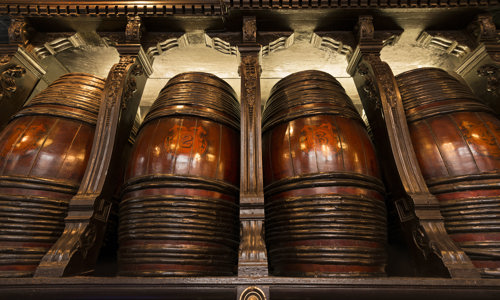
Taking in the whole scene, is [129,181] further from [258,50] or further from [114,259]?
[258,50]

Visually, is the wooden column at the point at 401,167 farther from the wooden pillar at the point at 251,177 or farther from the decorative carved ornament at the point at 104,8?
the decorative carved ornament at the point at 104,8

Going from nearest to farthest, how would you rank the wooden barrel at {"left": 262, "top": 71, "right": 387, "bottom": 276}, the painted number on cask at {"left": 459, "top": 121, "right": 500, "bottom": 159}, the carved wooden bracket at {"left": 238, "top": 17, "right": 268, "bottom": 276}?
the carved wooden bracket at {"left": 238, "top": 17, "right": 268, "bottom": 276}, the wooden barrel at {"left": 262, "top": 71, "right": 387, "bottom": 276}, the painted number on cask at {"left": 459, "top": 121, "right": 500, "bottom": 159}

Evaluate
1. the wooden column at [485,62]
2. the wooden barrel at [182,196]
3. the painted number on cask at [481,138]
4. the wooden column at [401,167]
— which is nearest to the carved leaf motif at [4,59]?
the wooden barrel at [182,196]

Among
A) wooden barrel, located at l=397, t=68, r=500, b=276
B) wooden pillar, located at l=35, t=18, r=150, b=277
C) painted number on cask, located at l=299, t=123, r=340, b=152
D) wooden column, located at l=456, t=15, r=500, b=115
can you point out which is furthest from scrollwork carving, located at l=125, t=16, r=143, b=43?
wooden column, located at l=456, t=15, r=500, b=115

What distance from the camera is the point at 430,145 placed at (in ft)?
6.27

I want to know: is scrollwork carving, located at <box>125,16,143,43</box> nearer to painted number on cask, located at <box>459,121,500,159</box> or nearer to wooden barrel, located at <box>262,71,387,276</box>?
wooden barrel, located at <box>262,71,387,276</box>

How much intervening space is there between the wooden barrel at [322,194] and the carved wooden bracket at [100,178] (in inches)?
40.9

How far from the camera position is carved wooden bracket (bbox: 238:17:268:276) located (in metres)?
1.49

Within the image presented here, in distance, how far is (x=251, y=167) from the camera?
5.93 ft

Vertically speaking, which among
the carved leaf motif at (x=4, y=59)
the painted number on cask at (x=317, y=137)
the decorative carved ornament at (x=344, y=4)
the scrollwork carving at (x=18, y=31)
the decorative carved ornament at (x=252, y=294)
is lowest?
the decorative carved ornament at (x=252, y=294)

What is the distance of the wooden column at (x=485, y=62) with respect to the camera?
228 cm

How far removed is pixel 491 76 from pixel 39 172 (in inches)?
133

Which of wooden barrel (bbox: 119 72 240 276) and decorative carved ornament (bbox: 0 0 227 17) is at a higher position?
decorative carved ornament (bbox: 0 0 227 17)

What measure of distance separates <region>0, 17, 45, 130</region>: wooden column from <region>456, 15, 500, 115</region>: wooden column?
12.1ft
